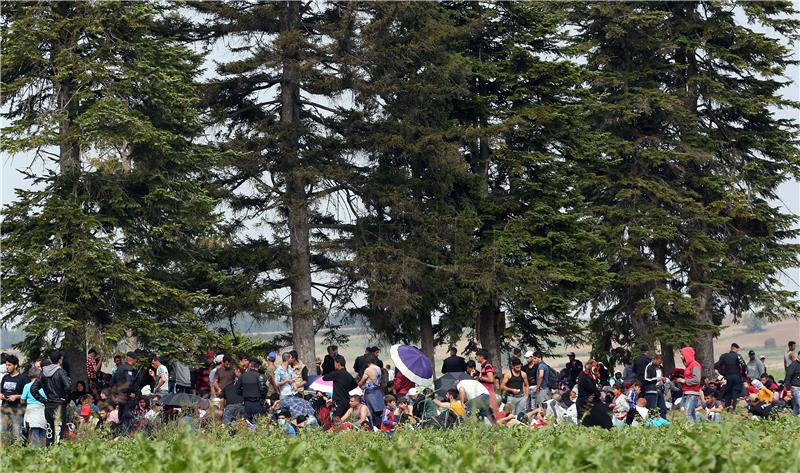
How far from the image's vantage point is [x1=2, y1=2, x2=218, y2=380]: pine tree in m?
26.0

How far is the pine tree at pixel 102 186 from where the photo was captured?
2598 cm

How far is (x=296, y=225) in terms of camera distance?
3119cm

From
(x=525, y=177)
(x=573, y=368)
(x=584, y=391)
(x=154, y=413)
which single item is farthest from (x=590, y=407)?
(x=525, y=177)

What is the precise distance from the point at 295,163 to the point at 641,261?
11478 millimetres

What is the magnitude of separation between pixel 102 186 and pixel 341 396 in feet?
32.6

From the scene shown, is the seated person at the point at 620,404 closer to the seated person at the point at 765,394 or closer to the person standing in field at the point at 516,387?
the person standing in field at the point at 516,387

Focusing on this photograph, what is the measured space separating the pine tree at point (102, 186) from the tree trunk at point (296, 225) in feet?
9.57

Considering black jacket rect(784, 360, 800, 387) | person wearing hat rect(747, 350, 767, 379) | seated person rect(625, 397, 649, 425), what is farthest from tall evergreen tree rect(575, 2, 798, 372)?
seated person rect(625, 397, 649, 425)

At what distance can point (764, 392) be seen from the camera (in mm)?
24359

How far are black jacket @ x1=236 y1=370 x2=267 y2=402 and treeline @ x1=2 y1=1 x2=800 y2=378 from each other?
5.61 meters

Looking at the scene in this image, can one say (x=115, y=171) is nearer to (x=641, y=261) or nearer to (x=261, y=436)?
(x=261, y=436)

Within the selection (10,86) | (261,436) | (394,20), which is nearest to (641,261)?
(394,20)

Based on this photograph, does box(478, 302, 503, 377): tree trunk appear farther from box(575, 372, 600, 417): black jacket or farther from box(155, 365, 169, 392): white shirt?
box(575, 372, 600, 417): black jacket

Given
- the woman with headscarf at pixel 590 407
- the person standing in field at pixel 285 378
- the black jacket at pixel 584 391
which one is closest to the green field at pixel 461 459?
the woman with headscarf at pixel 590 407
